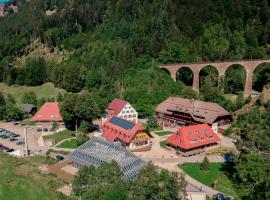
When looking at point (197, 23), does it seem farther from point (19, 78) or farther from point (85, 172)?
point (85, 172)

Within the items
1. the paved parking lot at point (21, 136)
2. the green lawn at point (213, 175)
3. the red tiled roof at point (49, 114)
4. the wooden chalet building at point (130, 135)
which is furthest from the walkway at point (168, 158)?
the red tiled roof at point (49, 114)

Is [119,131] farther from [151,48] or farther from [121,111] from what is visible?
[151,48]

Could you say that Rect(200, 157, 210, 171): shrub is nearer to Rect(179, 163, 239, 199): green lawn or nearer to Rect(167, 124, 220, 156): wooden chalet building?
Rect(179, 163, 239, 199): green lawn

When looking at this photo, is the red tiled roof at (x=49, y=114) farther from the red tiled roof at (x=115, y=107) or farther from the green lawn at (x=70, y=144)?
the red tiled roof at (x=115, y=107)

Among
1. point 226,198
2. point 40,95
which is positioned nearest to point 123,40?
point 40,95

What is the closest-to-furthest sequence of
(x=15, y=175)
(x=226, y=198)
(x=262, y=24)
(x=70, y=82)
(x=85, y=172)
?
(x=85, y=172)
(x=226, y=198)
(x=15, y=175)
(x=70, y=82)
(x=262, y=24)

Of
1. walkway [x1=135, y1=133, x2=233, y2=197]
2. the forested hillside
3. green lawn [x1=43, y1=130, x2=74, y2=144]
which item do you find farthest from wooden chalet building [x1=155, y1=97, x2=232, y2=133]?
green lawn [x1=43, y1=130, x2=74, y2=144]

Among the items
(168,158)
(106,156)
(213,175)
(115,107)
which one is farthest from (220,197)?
(115,107)
